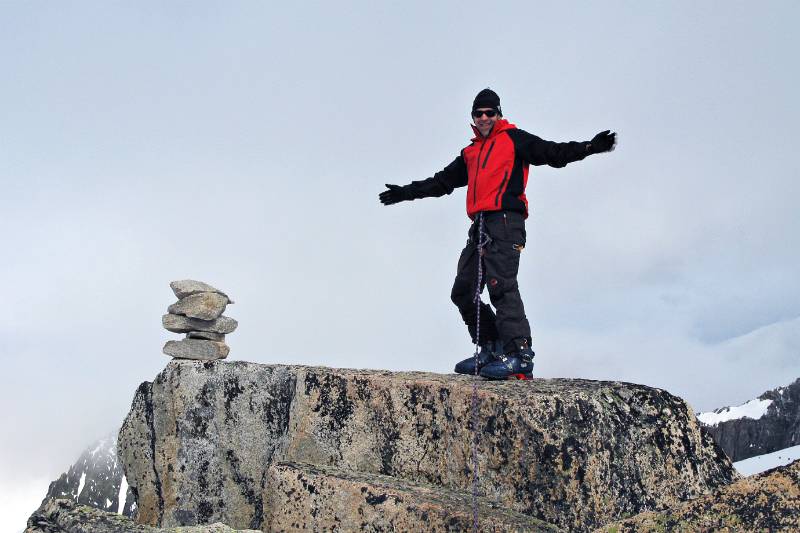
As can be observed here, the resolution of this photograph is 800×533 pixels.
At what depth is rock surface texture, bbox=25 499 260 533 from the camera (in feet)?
24.8

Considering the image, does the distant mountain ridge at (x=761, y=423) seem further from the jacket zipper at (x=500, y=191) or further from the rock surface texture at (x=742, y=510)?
the rock surface texture at (x=742, y=510)

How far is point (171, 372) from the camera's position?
1001cm

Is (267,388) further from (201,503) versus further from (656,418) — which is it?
(656,418)

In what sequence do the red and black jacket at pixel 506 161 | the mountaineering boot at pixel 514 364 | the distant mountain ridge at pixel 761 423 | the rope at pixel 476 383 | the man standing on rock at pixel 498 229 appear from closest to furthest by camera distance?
Answer: the rope at pixel 476 383, the mountaineering boot at pixel 514 364, the man standing on rock at pixel 498 229, the red and black jacket at pixel 506 161, the distant mountain ridge at pixel 761 423

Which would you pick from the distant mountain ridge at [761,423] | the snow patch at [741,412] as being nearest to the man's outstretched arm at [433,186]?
the distant mountain ridge at [761,423]

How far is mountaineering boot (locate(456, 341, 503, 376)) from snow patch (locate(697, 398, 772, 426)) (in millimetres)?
90019

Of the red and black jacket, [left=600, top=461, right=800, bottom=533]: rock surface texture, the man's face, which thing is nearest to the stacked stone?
the red and black jacket

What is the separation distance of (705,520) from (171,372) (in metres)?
7.72

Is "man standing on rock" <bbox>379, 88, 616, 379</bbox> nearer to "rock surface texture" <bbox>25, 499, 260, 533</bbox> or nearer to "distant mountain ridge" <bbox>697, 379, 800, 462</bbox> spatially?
"rock surface texture" <bbox>25, 499, 260, 533</bbox>

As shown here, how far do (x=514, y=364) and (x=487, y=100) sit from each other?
11.0 feet

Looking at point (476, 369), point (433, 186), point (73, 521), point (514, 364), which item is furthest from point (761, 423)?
point (73, 521)

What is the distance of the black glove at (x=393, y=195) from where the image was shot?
10.4 metres

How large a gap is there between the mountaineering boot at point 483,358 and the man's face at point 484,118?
277cm

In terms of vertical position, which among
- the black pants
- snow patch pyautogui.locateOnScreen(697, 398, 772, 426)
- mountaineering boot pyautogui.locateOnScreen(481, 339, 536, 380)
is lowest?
mountaineering boot pyautogui.locateOnScreen(481, 339, 536, 380)
